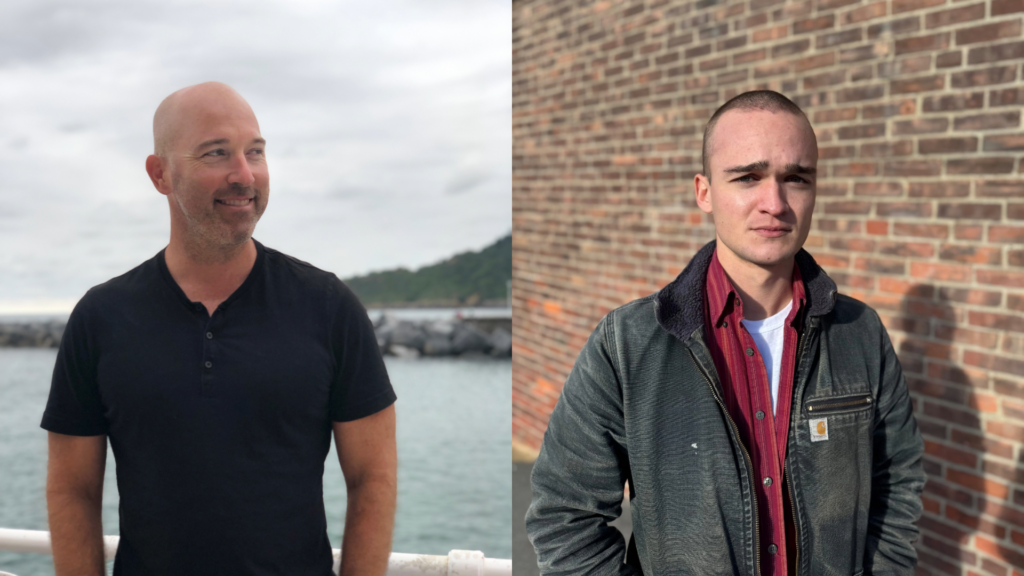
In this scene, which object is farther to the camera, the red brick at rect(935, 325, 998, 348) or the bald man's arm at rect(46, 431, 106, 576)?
the red brick at rect(935, 325, 998, 348)

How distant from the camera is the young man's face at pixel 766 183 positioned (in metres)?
1.65

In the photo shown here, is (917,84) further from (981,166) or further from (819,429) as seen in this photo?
(819,429)

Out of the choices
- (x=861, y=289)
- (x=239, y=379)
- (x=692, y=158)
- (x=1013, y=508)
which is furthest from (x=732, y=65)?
(x=239, y=379)

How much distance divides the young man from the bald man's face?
922mm

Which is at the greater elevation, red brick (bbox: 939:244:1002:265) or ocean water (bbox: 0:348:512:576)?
red brick (bbox: 939:244:1002:265)

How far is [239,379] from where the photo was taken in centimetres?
186

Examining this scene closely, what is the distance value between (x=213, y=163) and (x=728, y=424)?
1331mm

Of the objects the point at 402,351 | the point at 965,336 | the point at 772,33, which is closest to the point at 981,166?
the point at 965,336

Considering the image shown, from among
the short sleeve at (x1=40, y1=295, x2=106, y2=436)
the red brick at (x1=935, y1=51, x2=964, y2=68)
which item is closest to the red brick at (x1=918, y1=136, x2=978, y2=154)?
the red brick at (x1=935, y1=51, x2=964, y2=68)

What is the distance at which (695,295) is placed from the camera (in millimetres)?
1697

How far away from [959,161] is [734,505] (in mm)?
1941

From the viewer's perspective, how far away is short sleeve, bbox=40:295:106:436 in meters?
1.83

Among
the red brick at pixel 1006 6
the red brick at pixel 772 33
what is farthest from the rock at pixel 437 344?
the red brick at pixel 1006 6

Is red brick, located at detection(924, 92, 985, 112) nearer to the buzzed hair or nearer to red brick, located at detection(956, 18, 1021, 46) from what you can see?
red brick, located at detection(956, 18, 1021, 46)
